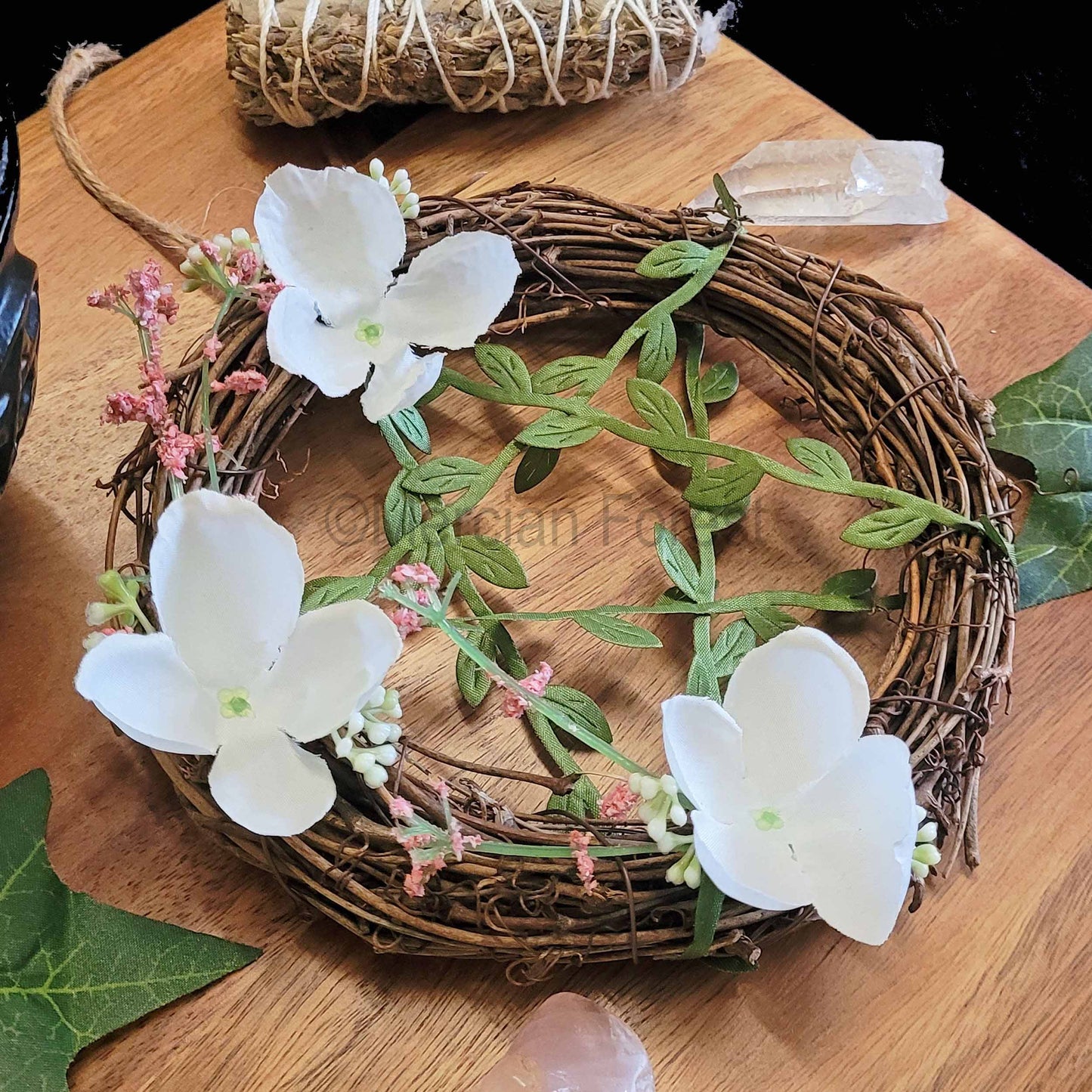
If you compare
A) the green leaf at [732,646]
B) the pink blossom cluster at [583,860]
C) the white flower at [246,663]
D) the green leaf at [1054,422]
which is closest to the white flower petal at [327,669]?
the white flower at [246,663]

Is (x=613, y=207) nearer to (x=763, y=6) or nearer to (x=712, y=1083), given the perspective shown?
(x=712, y=1083)

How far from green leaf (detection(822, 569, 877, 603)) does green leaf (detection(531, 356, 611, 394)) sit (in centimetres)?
22

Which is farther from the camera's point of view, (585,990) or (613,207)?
(613,207)

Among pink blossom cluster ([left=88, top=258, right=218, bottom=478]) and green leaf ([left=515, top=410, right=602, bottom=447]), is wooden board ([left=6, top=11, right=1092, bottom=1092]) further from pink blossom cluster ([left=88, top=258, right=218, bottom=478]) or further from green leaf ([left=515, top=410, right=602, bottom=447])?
pink blossom cluster ([left=88, top=258, right=218, bottom=478])

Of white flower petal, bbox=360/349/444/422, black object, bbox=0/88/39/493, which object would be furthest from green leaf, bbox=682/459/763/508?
black object, bbox=0/88/39/493

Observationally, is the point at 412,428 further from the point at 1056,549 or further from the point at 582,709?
the point at 1056,549

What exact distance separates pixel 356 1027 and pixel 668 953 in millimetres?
189

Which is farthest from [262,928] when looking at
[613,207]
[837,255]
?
[837,255]

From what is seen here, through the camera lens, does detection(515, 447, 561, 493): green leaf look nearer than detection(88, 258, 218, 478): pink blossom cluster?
No

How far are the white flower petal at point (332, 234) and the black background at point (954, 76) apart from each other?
2.85ft

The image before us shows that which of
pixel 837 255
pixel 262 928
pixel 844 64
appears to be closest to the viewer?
pixel 262 928

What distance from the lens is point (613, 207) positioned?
0.83 m

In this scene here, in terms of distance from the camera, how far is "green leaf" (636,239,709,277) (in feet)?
2.63

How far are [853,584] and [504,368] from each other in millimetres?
291
